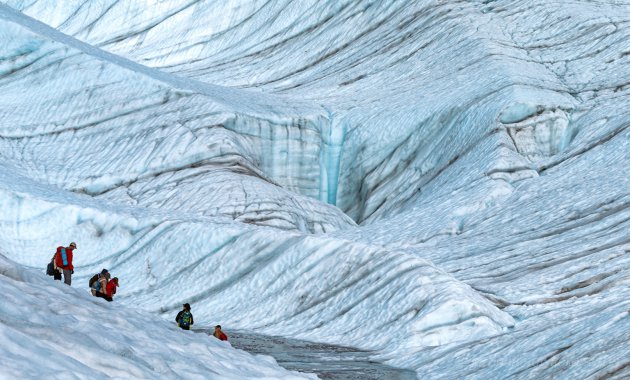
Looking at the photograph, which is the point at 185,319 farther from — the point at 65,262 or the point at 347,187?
the point at 347,187

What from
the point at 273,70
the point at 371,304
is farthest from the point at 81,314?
the point at 273,70

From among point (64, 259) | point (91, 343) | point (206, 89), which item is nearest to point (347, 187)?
point (206, 89)

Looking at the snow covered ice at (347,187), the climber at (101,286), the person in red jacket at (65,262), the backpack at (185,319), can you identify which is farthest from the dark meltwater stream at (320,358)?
the person in red jacket at (65,262)

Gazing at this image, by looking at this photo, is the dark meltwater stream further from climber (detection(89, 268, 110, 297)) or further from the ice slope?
the ice slope

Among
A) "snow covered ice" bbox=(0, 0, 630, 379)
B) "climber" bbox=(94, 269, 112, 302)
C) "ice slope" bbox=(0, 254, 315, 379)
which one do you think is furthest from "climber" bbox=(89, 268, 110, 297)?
"ice slope" bbox=(0, 254, 315, 379)

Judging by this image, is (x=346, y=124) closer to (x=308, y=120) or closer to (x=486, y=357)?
(x=308, y=120)

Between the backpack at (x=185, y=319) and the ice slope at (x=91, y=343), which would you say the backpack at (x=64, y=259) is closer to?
the backpack at (x=185, y=319)
